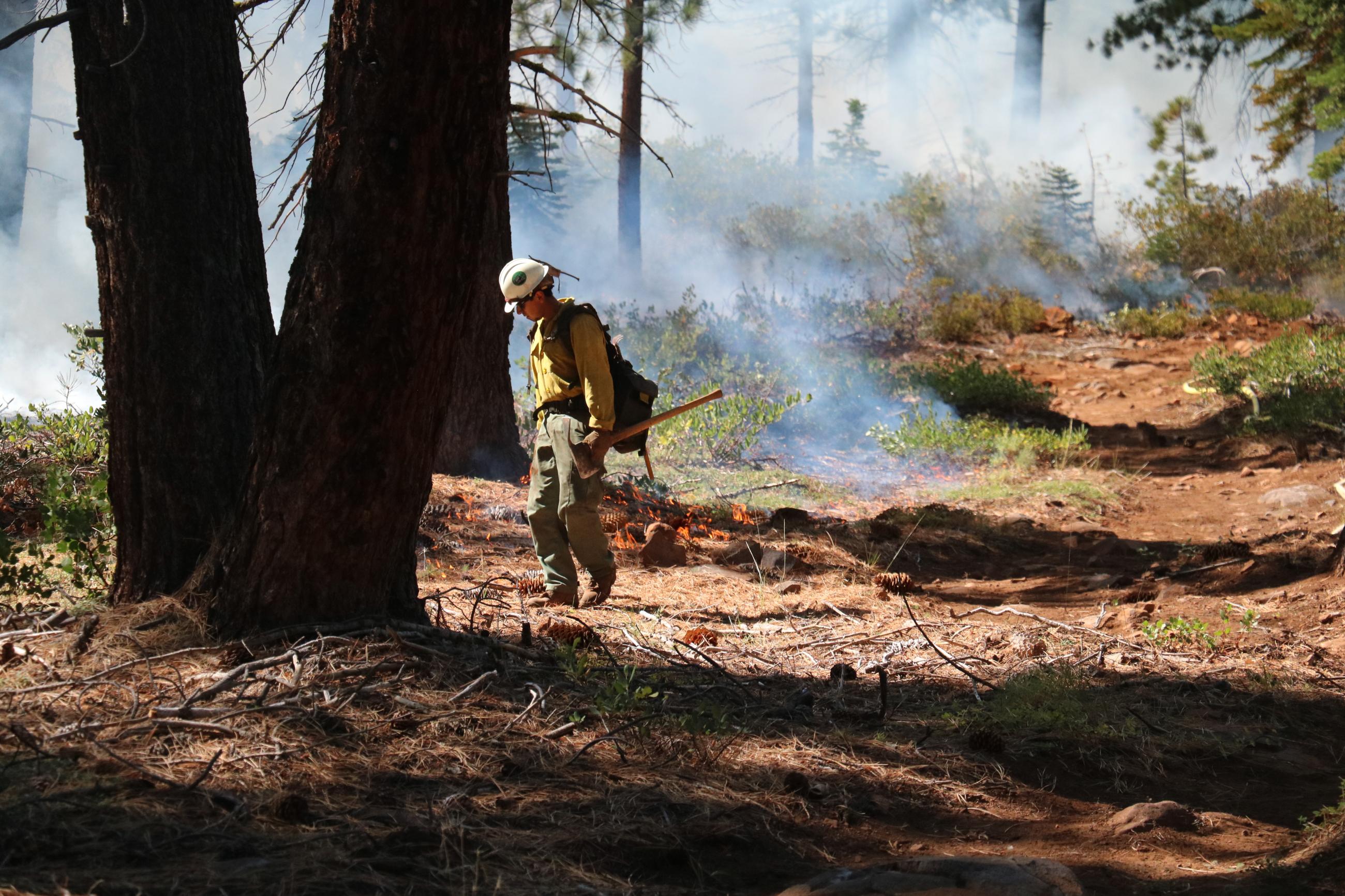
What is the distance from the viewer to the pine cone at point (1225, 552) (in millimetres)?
6254

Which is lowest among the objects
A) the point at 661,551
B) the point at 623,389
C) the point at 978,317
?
the point at 661,551

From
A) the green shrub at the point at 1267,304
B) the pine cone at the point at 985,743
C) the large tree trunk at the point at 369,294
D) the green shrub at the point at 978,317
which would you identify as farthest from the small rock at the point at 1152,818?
the green shrub at the point at 1267,304

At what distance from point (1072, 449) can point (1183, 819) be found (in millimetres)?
7523

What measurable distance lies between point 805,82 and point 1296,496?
2181cm

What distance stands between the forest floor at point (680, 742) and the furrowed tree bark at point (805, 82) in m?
23.2

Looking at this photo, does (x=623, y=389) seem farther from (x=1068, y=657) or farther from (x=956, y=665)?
(x=1068, y=657)

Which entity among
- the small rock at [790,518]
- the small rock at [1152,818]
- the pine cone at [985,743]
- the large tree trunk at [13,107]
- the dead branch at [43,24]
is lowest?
the small rock at [1152,818]

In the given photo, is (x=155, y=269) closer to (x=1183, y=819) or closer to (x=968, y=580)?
(x=1183, y=819)

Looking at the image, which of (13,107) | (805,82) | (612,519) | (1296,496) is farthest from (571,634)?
(805,82)

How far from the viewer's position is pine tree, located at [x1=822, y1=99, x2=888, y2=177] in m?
27.3

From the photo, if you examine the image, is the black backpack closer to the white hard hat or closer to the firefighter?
the firefighter

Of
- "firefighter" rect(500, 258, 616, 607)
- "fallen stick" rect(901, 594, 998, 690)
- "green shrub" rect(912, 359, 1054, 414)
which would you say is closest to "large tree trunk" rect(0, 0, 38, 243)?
"firefighter" rect(500, 258, 616, 607)

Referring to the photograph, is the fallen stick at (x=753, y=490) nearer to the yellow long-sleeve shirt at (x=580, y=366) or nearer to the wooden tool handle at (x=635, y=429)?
the wooden tool handle at (x=635, y=429)

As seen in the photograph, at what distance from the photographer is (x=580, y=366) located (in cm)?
499
